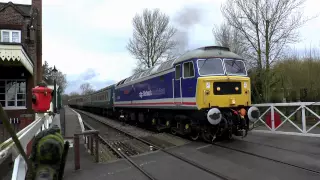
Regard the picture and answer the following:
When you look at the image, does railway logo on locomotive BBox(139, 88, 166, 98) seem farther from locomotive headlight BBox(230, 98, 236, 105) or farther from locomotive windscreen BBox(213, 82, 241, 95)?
locomotive headlight BBox(230, 98, 236, 105)

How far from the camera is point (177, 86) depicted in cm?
1151

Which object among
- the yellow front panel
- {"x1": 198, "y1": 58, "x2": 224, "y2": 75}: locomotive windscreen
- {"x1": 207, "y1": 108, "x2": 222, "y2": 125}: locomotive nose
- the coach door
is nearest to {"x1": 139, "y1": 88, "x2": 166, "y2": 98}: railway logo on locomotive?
the coach door

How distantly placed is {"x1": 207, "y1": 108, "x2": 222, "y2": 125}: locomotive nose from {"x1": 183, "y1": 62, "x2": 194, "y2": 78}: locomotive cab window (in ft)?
5.45

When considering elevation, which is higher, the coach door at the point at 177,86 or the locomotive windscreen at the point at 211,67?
the locomotive windscreen at the point at 211,67

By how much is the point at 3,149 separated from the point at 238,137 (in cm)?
1001

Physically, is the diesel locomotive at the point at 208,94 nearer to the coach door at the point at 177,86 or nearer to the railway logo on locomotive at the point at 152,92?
the coach door at the point at 177,86

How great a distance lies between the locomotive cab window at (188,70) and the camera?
34.8ft

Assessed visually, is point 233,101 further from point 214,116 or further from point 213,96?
point 214,116

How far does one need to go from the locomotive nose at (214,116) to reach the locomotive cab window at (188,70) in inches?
65.4

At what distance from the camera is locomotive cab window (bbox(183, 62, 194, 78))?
10.6 m

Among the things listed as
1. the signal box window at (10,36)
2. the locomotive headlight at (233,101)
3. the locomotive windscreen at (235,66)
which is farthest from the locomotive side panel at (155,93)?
the signal box window at (10,36)

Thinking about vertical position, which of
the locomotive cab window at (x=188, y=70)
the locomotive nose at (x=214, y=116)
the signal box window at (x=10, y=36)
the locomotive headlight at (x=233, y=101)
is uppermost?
the signal box window at (x=10, y=36)

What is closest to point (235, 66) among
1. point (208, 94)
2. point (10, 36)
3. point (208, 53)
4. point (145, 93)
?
point (208, 53)

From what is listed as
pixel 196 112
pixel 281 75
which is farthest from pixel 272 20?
pixel 196 112
